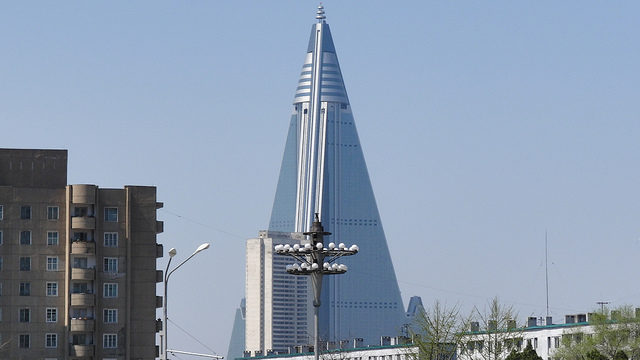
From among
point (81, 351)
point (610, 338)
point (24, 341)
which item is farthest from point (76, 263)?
point (610, 338)

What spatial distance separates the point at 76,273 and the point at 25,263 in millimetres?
5931

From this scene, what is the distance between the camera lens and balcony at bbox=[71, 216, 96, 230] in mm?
173625

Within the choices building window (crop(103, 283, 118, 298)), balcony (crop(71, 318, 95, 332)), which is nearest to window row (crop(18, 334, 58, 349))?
balcony (crop(71, 318, 95, 332))

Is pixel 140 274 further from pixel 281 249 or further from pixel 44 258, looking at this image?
pixel 281 249

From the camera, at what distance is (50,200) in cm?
17562

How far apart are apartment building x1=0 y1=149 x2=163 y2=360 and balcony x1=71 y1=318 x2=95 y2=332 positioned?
11cm

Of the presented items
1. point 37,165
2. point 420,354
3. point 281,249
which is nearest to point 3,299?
point 37,165

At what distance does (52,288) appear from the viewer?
575ft

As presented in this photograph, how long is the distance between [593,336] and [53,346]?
58.9 m

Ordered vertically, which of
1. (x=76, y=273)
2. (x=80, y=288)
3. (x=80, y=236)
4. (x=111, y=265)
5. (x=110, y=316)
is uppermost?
(x=80, y=236)

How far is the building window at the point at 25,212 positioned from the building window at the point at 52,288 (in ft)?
25.8

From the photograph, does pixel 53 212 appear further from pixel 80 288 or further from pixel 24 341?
pixel 24 341

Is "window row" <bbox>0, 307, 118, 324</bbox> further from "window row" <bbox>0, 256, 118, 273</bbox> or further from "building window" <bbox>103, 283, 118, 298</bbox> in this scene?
"window row" <bbox>0, 256, 118, 273</bbox>

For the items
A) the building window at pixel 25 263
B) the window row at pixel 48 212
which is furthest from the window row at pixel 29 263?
the window row at pixel 48 212
